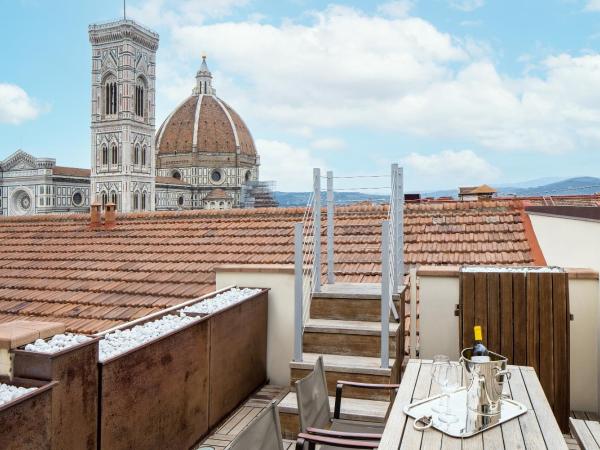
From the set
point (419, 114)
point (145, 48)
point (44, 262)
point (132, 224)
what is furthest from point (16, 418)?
point (145, 48)

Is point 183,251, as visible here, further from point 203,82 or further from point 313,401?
point 203,82

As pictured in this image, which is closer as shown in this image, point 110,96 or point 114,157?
point 114,157

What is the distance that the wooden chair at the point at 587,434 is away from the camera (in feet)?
7.66

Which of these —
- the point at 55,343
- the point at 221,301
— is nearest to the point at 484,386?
the point at 55,343

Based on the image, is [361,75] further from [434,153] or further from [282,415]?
[282,415]

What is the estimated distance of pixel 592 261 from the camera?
4.23m

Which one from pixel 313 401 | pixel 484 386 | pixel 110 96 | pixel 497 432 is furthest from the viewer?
pixel 110 96

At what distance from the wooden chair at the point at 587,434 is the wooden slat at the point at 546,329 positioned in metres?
0.93

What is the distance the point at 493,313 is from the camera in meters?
3.66

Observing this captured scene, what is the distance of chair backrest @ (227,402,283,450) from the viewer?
1795 millimetres

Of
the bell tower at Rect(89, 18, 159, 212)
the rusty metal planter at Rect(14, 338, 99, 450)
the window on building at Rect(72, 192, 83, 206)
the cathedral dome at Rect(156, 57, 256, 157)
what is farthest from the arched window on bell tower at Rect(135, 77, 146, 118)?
the rusty metal planter at Rect(14, 338, 99, 450)

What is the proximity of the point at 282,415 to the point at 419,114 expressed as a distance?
1023 cm

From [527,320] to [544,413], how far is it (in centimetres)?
138

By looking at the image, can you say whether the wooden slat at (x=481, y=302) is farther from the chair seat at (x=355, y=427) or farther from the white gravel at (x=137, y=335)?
the white gravel at (x=137, y=335)
